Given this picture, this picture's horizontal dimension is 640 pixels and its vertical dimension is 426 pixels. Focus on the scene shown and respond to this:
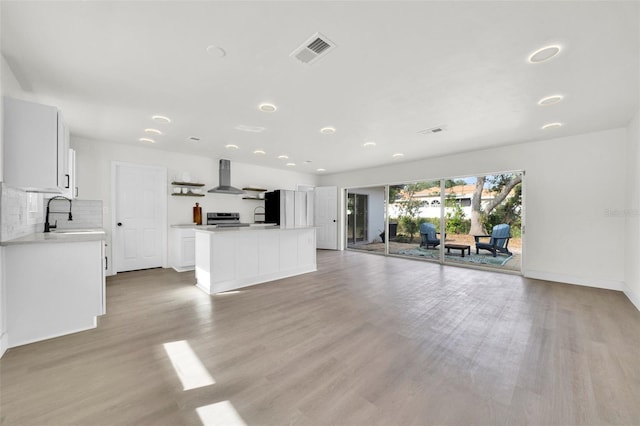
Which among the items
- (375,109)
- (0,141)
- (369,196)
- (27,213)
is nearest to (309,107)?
(375,109)

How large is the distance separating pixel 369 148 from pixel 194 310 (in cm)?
433

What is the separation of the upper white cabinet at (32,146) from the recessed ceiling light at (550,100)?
18.0 feet

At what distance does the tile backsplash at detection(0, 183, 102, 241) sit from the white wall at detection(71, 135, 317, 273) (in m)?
0.21

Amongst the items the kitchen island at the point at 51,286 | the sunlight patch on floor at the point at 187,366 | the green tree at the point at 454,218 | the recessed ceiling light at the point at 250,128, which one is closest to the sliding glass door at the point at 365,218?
the green tree at the point at 454,218

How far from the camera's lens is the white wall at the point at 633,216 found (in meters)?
3.27

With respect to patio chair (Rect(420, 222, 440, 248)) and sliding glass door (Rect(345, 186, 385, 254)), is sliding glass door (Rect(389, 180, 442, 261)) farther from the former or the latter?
sliding glass door (Rect(345, 186, 385, 254))

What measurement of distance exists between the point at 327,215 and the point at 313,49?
657cm

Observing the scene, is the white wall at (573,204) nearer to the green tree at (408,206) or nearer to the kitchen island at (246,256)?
the green tree at (408,206)

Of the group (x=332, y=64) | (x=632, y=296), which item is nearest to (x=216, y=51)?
(x=332, y=64)

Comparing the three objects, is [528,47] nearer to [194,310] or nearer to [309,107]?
[309,107]

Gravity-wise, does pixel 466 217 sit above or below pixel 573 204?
below

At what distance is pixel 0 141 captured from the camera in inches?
82.8

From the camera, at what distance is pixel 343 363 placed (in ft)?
6.38

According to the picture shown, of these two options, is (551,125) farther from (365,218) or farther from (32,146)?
(32,146)
